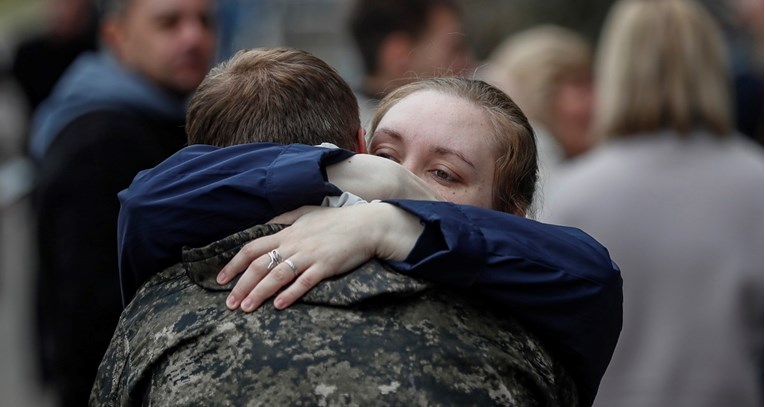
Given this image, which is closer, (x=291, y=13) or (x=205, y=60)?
(x=205, y=60)

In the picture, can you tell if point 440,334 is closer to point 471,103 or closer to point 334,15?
point 471,103

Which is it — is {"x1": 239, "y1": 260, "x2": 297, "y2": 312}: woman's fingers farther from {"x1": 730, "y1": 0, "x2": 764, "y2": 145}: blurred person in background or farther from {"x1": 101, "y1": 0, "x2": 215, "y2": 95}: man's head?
{"x1": 730, "y1": 0, "x2": 764, "y2": 145}: blurred person in background

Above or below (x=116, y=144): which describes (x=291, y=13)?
below

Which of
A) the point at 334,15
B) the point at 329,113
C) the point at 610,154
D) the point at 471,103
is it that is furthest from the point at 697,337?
the point at 334,15

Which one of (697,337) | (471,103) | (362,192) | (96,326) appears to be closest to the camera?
(362,192)

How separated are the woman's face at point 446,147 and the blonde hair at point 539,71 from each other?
3.45m

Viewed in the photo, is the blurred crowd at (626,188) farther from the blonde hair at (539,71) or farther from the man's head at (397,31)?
the blonde hair at (539,71)

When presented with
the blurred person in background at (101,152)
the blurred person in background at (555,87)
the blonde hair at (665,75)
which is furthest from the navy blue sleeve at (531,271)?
the blurred person in background at (555,87)

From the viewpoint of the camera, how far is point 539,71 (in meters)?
5.92

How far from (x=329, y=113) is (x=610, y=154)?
8.25 ft

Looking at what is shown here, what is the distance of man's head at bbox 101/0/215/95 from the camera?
4.43 m

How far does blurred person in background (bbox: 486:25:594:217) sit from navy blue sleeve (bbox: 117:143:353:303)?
12.1 ft

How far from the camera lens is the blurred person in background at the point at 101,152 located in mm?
3895

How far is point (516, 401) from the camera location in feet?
6.52
